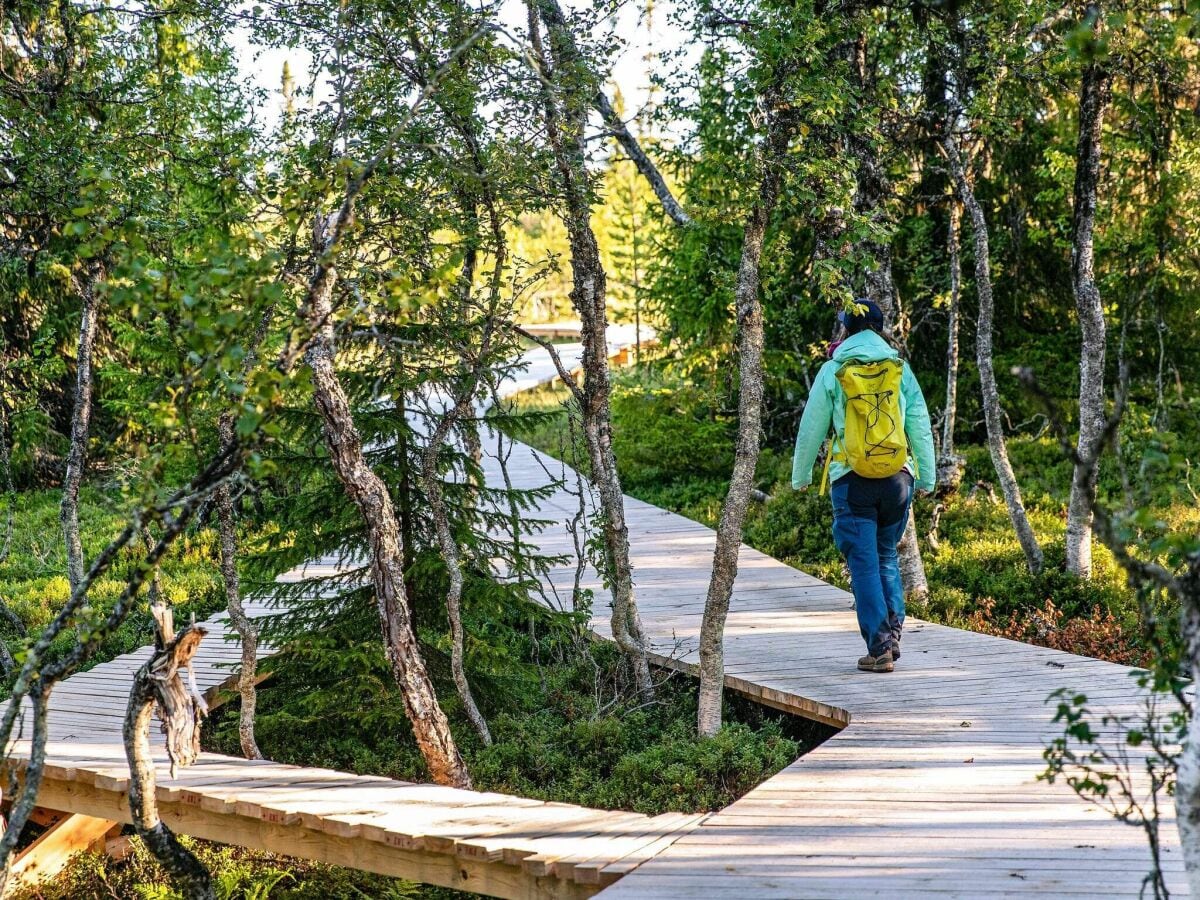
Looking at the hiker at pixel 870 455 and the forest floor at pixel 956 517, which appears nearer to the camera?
the hiker at pixel 870 455

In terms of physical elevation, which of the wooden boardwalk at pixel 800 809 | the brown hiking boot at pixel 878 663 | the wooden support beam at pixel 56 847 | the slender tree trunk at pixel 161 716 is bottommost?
the wooden support beam at pixel 56 847

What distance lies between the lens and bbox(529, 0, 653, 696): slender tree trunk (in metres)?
6.63

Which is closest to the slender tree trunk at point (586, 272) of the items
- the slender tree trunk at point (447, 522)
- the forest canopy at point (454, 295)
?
the forest canopy at point (454, 295)

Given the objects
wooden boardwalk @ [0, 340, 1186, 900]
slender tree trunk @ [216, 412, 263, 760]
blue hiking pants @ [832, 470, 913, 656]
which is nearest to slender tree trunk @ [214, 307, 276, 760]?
slender tree trunk @ [216, 412, 263, 760]

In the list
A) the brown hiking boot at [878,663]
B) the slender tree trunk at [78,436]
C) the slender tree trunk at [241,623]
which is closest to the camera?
the slender tree trunk at [241,623]

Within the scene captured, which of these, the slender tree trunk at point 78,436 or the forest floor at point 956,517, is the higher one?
the slender tree trunk at point 78,436

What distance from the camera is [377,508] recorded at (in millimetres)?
5805

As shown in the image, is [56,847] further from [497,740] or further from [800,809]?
[800,809]

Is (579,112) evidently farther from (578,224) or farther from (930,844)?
(930,844)

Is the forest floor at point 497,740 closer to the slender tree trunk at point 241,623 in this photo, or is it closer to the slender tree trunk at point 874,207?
the slender tree trunk at point 241,623

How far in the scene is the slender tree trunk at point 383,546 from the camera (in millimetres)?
5613

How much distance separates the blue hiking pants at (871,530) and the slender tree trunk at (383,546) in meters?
2.71

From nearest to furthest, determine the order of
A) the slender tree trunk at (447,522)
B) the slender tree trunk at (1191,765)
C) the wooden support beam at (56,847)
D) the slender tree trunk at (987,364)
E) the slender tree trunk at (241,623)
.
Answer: the slender tree trunk at (1191,765), the slender tree trunk at (241,623), the slender tree trunk at (447,522), the wooden support beam at (56,847), the slender tree trunk at (987,364)

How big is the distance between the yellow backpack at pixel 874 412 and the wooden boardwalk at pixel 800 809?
1.50 meters
